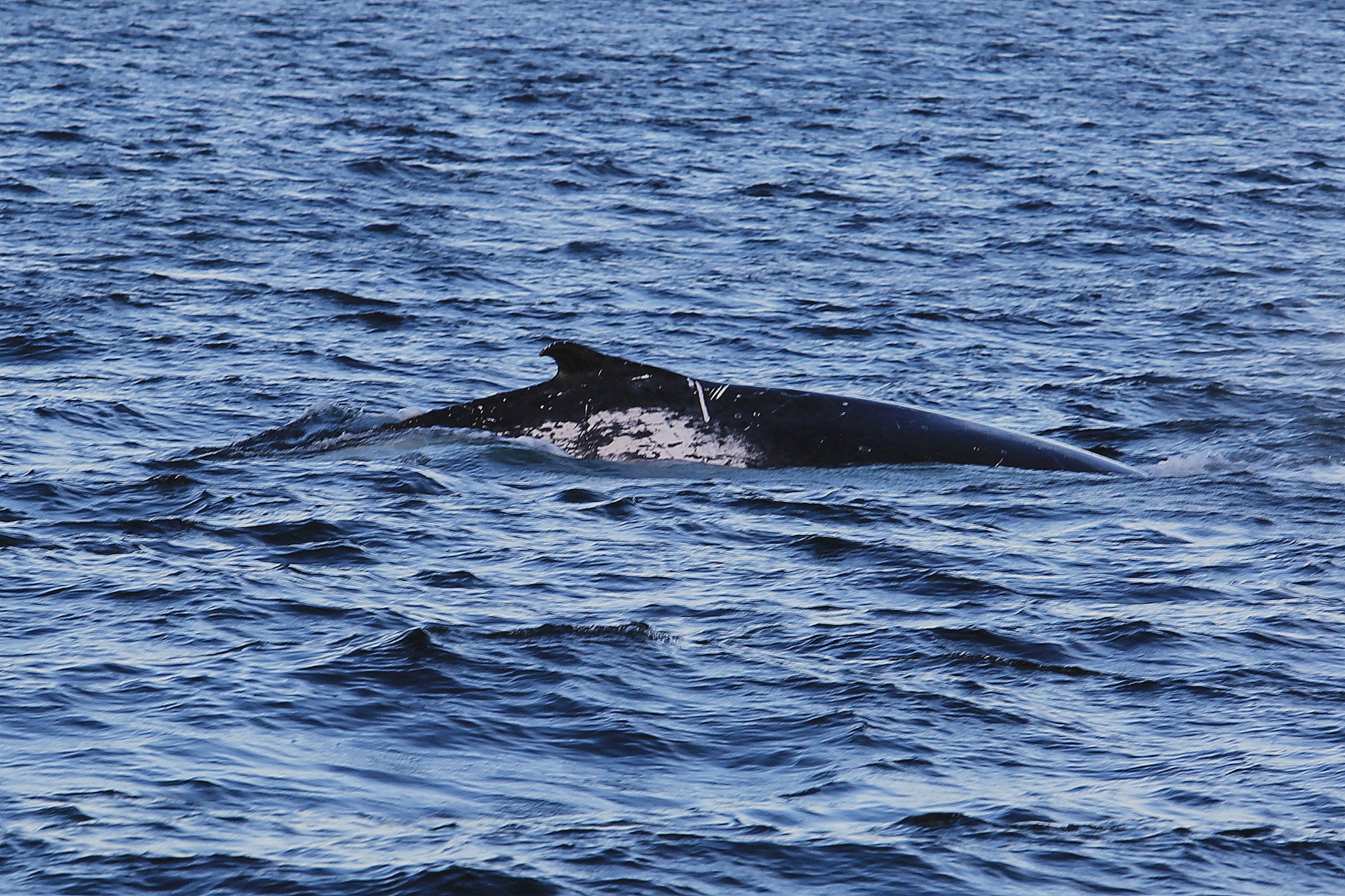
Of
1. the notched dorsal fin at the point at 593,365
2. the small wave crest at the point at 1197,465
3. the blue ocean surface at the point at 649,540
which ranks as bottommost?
→ the small wave crest at the point at 1197,465

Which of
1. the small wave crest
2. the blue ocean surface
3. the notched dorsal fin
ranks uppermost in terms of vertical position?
the notched dorsal fin

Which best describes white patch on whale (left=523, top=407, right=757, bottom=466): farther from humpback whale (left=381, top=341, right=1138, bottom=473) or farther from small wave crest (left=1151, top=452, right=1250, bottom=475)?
small wave crest (left=1151, top=452, right=1250, bottom=475)

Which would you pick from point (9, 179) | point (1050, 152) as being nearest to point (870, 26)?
point (1050, 152)

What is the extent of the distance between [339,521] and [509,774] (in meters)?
4.50

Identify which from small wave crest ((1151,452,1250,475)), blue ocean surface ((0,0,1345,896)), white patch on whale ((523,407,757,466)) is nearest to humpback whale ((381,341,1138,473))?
white patch on whale ((523,407,757,466))

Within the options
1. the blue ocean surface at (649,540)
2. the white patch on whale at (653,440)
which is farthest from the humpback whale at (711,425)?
the blue ocean surface at (649,540)

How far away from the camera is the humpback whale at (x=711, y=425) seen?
1485 cm

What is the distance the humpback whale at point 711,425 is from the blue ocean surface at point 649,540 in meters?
0.19

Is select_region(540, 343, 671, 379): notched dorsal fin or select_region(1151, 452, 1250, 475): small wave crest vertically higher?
select_region(540, 343, 671, 379): notched dorsal fin

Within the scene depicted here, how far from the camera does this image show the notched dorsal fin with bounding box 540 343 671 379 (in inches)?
577

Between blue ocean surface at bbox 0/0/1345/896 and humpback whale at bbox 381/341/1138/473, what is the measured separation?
0.63ft

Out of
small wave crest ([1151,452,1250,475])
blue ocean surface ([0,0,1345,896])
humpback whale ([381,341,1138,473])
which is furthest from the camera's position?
small wave crest ([1151,452,1250,475])

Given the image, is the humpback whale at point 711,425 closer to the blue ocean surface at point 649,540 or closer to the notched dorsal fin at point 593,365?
the notched dorsal fin at point 593,365

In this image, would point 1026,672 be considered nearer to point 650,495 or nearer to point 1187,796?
point 1187,796
